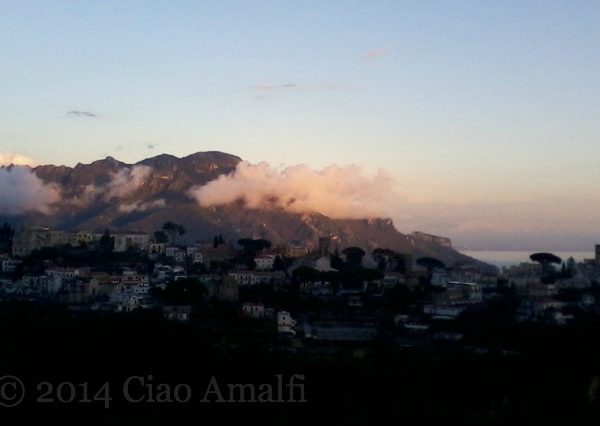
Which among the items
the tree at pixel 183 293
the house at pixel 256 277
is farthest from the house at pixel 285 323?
the house at pixel 256 277

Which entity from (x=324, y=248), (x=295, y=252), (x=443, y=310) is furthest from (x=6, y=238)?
(x=443, y=310)

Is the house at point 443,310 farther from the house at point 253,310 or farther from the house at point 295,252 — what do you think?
the house at point 295,252

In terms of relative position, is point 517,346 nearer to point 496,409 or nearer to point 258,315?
point 496,409

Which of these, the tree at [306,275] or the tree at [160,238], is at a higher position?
the tree at [160,238]

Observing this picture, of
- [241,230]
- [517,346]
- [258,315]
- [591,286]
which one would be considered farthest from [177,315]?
[241,230]

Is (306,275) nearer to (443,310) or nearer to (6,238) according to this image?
(443,310)

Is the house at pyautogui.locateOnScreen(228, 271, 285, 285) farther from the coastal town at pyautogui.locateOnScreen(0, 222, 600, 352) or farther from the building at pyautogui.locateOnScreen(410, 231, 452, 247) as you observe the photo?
the building at pyautogui.locateOnScreen(410, 231, 452, 247)

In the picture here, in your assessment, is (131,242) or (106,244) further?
(131,242)
